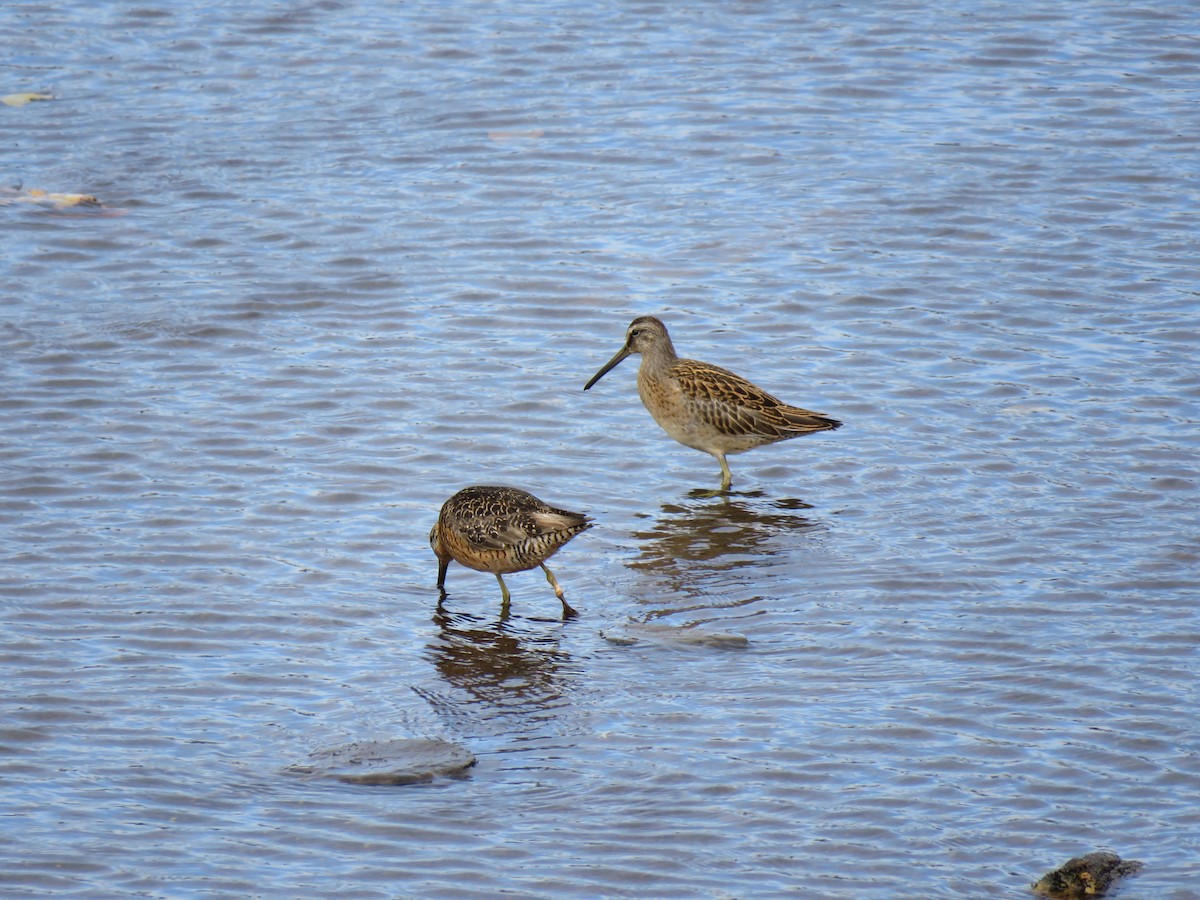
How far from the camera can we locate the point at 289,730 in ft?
23.7

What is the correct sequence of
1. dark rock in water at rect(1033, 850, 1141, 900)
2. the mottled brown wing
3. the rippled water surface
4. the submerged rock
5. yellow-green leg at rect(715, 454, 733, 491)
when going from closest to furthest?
1. dark rock in water at rect(1033, 850, 1141, 900)
2. the rippled water surface
3. the submerged rock
4. the mottled brown wing
5. yellow-green leg at rect(715, 454, 733, 491)

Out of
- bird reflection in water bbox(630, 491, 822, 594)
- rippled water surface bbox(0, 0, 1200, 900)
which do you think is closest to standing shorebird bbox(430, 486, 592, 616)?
rippled water surface bbox(0, 0, 1200, 900)

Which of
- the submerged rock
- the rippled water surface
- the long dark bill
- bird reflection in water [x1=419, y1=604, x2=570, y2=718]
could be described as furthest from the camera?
the long dark bill

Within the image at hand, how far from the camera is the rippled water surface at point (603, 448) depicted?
6.60 metres

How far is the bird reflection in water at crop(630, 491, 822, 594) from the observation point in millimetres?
9211

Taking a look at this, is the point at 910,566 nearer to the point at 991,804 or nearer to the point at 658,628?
the point at 658,628

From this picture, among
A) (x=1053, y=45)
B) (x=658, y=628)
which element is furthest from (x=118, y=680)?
(x=1053, y=45)

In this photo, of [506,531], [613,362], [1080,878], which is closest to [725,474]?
[613,362]

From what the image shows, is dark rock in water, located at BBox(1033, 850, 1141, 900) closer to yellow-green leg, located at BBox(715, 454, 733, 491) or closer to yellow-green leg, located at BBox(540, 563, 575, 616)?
yellow-green leg, located at BBox(540, 563, 575, 616)

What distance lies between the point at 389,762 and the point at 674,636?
1778mm

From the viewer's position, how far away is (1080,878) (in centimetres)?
588

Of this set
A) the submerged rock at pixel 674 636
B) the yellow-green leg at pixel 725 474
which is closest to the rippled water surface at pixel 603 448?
the submerged rock at pixel 674 636

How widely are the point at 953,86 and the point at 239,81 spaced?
23.7 feet

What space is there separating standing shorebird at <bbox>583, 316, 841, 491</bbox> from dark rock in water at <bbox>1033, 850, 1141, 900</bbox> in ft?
15.7
